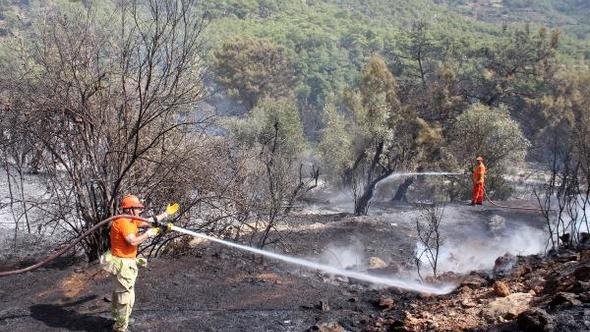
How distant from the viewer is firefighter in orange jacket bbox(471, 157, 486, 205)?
17.8 m

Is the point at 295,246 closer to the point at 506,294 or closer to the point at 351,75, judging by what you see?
the point at 506,294

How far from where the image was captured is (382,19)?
128 m

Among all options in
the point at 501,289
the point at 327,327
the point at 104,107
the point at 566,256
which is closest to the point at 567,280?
the point at 501,289

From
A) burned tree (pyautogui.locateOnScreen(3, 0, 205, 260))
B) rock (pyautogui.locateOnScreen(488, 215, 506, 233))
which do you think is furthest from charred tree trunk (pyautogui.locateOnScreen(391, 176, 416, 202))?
burned tree (pyautogui.locateOnScreen(3, 0, 205, 260))

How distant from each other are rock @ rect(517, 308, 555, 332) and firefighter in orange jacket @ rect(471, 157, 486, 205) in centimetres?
1253

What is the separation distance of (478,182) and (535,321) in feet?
44.7

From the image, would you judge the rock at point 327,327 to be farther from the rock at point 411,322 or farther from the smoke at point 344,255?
the smoke at point 344,255

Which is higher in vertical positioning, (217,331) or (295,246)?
(217,331)

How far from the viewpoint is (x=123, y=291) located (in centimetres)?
663

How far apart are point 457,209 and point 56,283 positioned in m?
15.3

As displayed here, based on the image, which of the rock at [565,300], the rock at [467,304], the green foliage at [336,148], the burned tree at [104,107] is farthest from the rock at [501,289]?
the green foliage at [336,148]

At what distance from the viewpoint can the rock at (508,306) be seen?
21.8 ft

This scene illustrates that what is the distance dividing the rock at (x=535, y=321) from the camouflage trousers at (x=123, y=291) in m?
4.53

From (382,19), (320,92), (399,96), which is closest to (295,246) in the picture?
(399,96)
